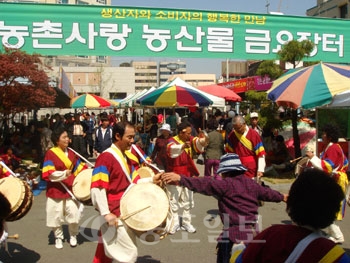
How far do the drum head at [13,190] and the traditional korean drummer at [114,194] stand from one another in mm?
1301

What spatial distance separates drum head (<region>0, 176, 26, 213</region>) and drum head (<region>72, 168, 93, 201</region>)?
33.4 inches

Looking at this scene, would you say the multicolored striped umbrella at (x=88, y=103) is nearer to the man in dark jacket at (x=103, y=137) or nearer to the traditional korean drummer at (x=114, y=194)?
the man in dark jacket at (x=103, y=137)

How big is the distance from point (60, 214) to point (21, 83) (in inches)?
197

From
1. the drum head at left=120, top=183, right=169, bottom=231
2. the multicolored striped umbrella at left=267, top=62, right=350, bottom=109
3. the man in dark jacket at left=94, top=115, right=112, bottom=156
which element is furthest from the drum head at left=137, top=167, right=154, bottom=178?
the man in dark jacket at left=94, top=115, right=112, bottom=156

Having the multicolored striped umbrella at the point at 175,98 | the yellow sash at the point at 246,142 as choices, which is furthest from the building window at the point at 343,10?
the yellow sash at the point at 246,142

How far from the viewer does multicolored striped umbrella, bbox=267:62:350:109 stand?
845 cm

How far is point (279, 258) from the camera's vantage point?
2033 millimetres

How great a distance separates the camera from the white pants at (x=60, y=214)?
5.94 metres

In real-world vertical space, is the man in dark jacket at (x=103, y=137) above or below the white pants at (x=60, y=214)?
above

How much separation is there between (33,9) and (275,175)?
7.42 m

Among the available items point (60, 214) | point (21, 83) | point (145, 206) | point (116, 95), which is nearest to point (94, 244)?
point (60, 214)

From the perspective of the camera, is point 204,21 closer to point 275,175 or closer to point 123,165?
point 275,175

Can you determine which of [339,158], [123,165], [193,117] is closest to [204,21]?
[193,117]

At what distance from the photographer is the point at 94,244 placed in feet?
20.5
